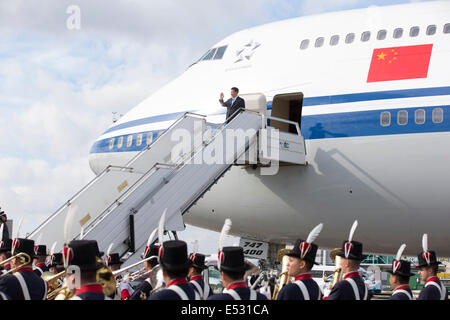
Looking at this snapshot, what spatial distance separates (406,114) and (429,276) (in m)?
6.32

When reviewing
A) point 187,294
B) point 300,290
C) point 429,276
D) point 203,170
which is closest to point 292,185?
point 203,170

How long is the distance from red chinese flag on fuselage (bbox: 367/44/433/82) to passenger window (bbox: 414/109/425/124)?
0.81m

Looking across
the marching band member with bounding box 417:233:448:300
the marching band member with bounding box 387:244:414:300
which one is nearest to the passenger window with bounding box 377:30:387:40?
the marching band member with bounding box 417:233:448:300

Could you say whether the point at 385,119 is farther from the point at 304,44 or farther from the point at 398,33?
the point at 304,44

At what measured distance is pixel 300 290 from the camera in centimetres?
645

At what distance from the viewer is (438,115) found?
1345cm

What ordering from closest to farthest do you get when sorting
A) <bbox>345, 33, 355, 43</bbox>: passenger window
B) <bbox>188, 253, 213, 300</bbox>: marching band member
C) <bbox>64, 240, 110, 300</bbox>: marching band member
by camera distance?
<bbox>64, 240, 110, 300</bbox>: marching band member, <bbox>188, 253, 213, 300</bbox>: marching band member, <bbox>345, 33, 355, 43</bbox>: passenger window

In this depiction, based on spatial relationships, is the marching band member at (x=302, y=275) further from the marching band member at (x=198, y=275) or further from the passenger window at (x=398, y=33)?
the passenger window at (x=398, y=33)

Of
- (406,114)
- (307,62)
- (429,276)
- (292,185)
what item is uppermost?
(307,62)

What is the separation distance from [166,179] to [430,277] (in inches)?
270

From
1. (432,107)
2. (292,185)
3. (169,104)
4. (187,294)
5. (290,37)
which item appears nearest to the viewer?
(187,294)

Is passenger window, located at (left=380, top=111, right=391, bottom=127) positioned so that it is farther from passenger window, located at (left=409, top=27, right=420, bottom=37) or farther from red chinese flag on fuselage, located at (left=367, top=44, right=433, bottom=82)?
passenger window, located at (left=409, top=27, right=420, bottom=37)

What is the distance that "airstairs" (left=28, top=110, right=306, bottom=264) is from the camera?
12.7 meters
